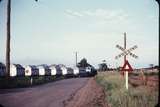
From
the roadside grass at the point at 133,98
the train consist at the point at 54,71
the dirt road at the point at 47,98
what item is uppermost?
the train consist at the point at 54,71

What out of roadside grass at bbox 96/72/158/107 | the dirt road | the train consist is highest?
the train consist

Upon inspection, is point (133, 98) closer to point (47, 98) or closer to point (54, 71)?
point (47, 98)

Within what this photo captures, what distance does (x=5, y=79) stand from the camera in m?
23.5

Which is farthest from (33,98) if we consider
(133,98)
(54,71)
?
(54,71)

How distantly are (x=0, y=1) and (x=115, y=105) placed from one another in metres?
8.48

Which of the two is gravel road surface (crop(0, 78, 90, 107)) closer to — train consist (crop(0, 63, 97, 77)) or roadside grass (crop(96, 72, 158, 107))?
roadside grass (crop(96, 72, 158, 107))

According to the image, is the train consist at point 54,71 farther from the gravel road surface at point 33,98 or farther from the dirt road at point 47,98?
the dirt road at point 47,98

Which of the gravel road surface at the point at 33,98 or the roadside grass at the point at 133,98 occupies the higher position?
the roadside grass at the point at 133,98

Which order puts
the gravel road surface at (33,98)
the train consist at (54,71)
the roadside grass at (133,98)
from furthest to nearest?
1. the train consist at (54,71)
2. the gravel road surface at (33,98)
3. the roadside grass at (133,98)

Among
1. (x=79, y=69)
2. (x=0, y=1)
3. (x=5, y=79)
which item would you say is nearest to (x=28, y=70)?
(x=79, y=69)

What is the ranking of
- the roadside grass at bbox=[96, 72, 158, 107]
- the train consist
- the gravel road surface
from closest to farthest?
the roadside grass at bbox=[96, 72, 158, 107]
the gravel road surface
the train consist

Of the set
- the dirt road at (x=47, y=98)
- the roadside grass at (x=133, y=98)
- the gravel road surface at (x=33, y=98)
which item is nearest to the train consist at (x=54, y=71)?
the gravel road surface at (x=33, y=98)

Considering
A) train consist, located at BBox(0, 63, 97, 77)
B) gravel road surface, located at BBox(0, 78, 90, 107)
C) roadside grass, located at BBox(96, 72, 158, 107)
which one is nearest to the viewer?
roadside grass, located at BBox(96, 72, 158, 107)

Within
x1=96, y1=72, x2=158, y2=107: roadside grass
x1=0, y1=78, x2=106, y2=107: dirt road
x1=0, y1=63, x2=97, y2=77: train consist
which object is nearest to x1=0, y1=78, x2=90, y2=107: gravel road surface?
x1=0, y1=78, x2=106, y2=107: dirt road
